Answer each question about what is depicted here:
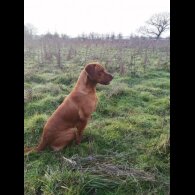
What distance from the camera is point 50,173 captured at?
3322mm

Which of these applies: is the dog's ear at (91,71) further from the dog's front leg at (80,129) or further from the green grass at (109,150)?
the green grass at (109,150)

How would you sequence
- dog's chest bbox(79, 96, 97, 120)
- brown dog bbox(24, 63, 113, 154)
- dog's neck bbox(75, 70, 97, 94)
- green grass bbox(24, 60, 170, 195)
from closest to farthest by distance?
1. green grass bbox(24, 60, 170, 195)
2. brown dog bbox(24, 63, 113, 154)
3. dog's chest bbox(79, 96, 97, 120)
4. dog's neck bbox(75, 70, 97, 94)

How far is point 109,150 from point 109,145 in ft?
0.70

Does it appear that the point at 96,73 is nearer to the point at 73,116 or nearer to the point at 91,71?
the point at 91,71

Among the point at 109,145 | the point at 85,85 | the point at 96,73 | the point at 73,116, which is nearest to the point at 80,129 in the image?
the point at 73,116

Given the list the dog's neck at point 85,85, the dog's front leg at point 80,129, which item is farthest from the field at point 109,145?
the dog's neck at point 85,85

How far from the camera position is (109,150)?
162 inches

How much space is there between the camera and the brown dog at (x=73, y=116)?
13.6ft

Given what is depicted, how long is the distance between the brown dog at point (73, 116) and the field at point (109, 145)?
0.14m

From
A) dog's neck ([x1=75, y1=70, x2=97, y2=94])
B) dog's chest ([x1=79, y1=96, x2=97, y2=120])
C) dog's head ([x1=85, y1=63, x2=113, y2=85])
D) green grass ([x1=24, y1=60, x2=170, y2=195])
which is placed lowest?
green grass ([x1=24, y1=60, x2=170, y2=195])

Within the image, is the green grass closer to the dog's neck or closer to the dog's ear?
the dog's neck

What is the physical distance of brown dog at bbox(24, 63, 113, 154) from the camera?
4.14 m

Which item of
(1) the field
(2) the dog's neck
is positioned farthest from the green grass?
(2) the dog's neck
